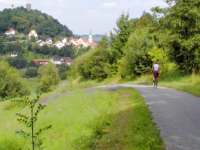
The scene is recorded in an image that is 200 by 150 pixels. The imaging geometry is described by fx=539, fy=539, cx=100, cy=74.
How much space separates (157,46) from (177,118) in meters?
36.5

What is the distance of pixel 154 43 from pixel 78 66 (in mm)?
31418

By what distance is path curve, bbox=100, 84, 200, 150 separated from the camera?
1332 cm

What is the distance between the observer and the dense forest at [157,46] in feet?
140

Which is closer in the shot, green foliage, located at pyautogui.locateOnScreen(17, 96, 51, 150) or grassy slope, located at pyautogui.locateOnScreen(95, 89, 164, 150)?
green foliage, located at pyautogui.locateOnScreen(17, 96, 51, 150)

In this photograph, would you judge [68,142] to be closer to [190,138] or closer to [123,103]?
[190,138]

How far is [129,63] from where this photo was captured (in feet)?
189

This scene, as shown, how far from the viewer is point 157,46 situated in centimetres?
5375

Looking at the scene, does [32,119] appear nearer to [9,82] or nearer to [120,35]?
[120,35]

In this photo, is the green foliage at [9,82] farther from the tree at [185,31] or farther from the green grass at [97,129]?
the green grass at [97,129]

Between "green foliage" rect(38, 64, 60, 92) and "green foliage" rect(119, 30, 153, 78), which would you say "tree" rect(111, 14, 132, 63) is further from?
"green foliage" rect(38, 64, 60, 92)

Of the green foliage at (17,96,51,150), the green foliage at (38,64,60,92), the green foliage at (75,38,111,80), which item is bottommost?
the green foliage at (38,64,60,92)

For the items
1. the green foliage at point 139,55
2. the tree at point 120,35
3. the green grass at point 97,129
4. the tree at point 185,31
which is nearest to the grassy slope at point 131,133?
the green grass at point 97,129

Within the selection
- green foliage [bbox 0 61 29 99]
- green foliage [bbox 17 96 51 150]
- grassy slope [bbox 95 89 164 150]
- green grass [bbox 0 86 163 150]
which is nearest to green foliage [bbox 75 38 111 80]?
green foliage [bbox 0 61 29 99]

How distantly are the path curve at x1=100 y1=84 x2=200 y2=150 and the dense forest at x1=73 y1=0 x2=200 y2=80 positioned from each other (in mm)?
16717
